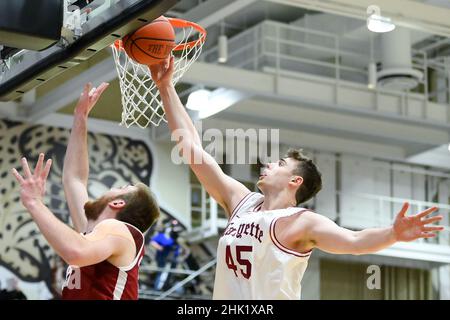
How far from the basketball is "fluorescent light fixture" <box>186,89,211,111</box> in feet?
30.0

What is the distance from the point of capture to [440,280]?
18.9m

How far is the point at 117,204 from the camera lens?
16.4 feet

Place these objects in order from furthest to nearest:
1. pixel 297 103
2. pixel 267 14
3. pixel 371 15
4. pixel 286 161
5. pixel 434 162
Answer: pixel 434 162
pixel 267 14
pixel 297 103
pixel 371 15
pixel 286 161

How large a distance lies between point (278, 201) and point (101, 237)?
954 millimetres

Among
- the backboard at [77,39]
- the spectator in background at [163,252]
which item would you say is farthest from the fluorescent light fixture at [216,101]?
the backboard at [77,39]

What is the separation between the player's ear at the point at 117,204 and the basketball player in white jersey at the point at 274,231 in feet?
1.62

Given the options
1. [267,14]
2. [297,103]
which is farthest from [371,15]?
[267,14]

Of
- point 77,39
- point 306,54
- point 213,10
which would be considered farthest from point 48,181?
point 77,39

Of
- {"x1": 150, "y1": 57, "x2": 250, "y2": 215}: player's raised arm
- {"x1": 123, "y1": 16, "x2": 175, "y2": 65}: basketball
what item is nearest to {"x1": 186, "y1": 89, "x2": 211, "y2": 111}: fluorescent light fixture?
{"x1": 123, "y1": 16, "x2": 175, "y2": 65}: basketball

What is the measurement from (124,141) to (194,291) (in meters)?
2.82

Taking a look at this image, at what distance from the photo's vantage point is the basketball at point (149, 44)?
5379mm

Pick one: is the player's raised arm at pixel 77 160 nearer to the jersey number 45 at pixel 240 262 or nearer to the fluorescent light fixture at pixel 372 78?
the jersey number 45 at pixel 240 262

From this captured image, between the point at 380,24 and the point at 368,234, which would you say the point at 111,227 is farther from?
the point at 380,24
